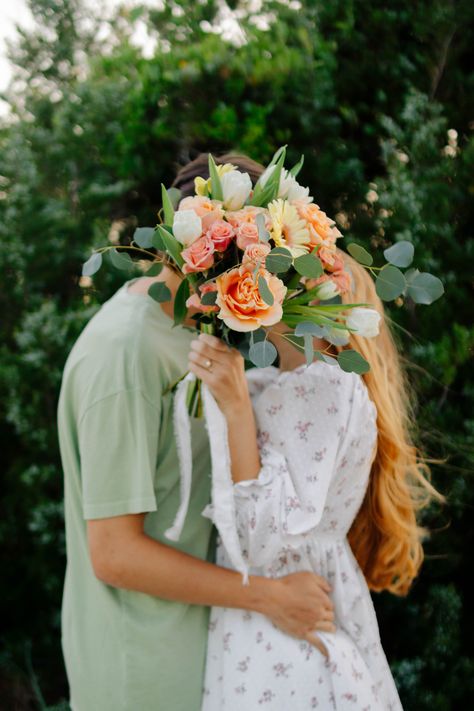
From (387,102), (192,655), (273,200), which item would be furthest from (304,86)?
(192,655)

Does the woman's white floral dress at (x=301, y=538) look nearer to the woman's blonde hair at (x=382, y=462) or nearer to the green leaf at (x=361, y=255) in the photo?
the woman's blonde hair at (x=382, y=462)

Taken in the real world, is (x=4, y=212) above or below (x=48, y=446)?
above

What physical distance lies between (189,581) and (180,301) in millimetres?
729

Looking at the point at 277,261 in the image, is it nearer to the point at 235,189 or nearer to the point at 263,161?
the point at 235,189

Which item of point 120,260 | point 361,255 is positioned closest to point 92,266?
point 120,260

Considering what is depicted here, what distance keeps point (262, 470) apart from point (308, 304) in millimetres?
451

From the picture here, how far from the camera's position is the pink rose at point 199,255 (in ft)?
5.02

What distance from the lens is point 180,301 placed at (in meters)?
1.73

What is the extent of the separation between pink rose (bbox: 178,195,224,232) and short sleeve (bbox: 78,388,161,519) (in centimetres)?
50

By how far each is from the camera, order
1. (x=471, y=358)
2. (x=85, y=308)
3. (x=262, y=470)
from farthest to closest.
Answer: (x=85, y=308), (x=471, y=358), (x=262, y=470)

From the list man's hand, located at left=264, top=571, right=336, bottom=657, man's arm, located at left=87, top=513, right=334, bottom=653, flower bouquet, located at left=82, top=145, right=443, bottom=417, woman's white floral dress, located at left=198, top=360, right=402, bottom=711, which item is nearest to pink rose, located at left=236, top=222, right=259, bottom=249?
flower bouquet, located at left=82, top=145, right=443, bottom=417

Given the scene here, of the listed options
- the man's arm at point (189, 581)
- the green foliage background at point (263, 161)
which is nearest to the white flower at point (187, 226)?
the man's arm at point (189, 581)

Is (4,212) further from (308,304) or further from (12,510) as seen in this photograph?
(308,304)

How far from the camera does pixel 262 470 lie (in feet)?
6.10
